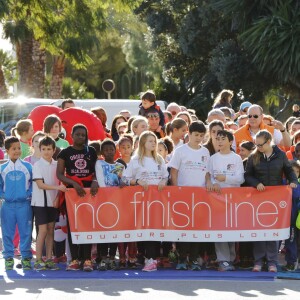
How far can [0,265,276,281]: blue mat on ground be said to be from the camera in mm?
11391

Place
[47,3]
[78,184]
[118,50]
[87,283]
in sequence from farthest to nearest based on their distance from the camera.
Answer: [118,50] < [47,3] < [78,184] < [87,283]

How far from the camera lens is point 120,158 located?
1228 cm

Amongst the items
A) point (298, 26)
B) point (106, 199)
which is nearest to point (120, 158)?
point (106, 199)

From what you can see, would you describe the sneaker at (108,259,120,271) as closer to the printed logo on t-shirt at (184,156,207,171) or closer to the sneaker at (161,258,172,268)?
the sneaker at (161,258,172,268)

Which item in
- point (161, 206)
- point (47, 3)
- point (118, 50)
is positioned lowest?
point (161, 206)

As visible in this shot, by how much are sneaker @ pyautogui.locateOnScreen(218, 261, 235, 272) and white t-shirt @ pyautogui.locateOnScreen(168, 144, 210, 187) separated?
904 mm

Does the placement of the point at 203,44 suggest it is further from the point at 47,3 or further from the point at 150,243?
the point at 150,243

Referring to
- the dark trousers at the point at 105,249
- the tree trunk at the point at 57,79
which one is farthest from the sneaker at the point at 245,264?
the tree trunk at the point at 57,79

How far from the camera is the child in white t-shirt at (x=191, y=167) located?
1189 centimetres

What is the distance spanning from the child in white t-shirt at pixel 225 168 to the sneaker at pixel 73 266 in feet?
5.21

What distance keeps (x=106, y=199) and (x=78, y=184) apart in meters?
0.38

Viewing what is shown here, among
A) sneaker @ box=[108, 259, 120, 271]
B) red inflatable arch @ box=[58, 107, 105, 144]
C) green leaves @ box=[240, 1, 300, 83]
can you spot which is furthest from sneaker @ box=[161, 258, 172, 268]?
green leaves @ box=[240, 1, 300, 83]

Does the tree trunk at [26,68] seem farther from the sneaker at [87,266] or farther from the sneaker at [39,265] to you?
the sneaker at [87,266]

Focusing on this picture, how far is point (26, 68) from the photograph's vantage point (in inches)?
1305
